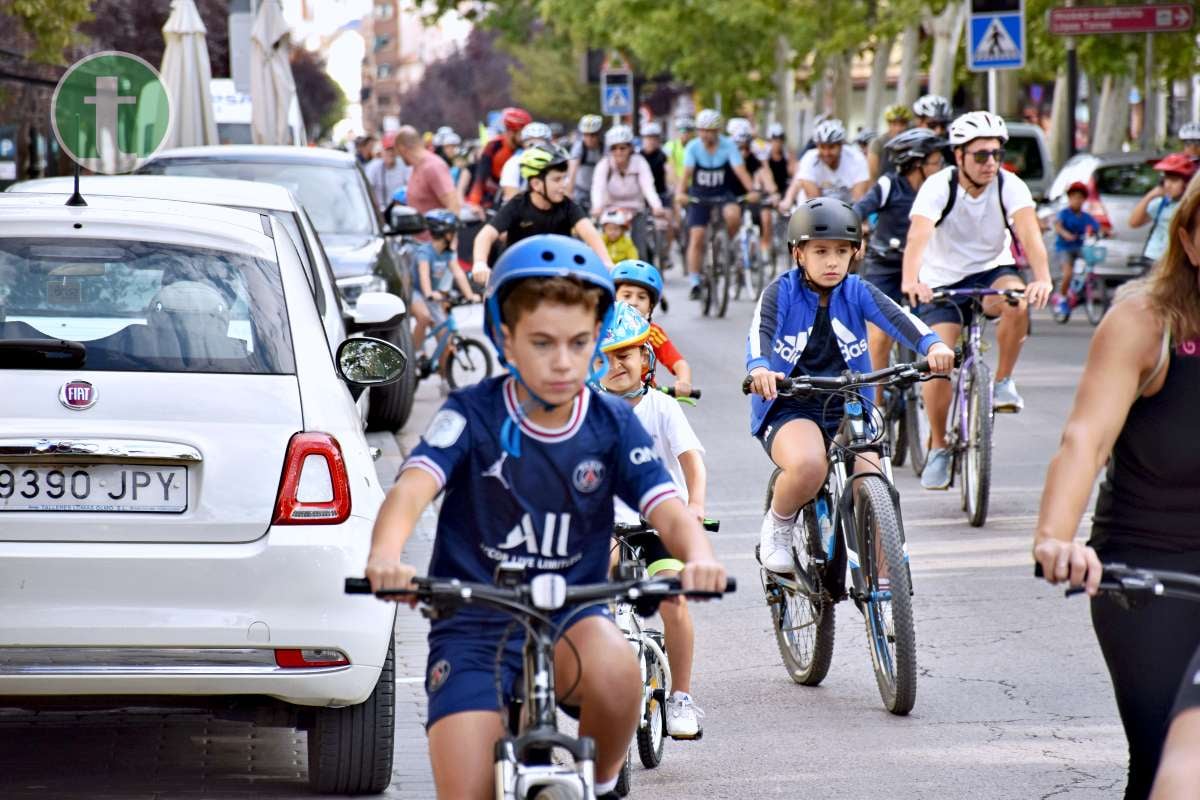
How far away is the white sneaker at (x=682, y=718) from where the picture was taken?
6.19 m

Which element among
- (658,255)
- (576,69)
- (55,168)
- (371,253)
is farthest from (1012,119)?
(576,69)

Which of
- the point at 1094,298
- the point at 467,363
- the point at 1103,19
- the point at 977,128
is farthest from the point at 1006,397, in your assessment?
the point at 1103,19

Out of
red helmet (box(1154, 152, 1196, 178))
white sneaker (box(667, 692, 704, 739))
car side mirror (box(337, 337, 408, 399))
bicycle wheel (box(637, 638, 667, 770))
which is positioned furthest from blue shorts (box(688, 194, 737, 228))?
white sneaker (box(667, 692, 704, 739))

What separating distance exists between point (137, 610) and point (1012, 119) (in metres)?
28.8

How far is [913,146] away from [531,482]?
960cm

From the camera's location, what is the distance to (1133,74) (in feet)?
117

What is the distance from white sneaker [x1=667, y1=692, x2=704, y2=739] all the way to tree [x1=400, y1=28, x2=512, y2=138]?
354 ft

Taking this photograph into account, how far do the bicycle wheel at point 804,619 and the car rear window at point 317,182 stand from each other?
23.2ft

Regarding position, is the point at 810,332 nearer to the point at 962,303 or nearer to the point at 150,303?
the point at 150,303

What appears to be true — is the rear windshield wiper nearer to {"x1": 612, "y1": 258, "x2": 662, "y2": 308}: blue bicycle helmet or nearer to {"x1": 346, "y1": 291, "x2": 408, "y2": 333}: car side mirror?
{"x1": 612, "y1": 258, "x2": 662, "y2": 308}: blue bicycle helmet

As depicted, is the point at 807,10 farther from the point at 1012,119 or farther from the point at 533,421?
the point at 533,421

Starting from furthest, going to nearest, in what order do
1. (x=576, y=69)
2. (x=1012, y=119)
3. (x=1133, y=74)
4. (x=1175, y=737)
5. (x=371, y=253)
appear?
(x=576, y=69)
(x=1133, y=74)
(x=1012, y=119)
(x=371, y=253)
(x=1175, y=737)

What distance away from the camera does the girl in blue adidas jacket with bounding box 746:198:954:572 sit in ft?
23.9

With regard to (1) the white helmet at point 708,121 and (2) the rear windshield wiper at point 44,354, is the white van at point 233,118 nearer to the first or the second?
(1) the white helmet at point 708,121
